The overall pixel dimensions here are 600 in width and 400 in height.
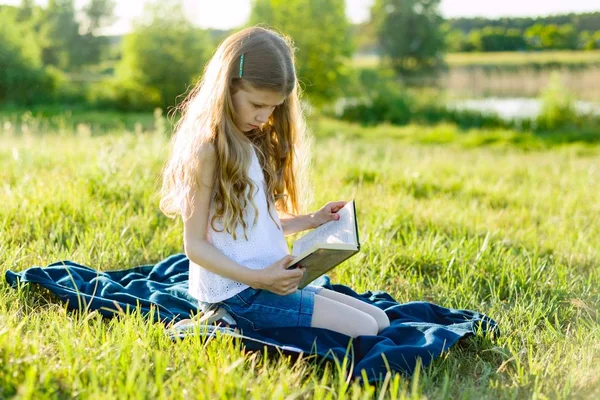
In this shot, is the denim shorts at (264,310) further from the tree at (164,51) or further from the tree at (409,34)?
the tree at (409,34)

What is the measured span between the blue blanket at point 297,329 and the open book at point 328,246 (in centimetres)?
29

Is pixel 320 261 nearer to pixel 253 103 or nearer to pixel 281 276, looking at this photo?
pixel 281 276

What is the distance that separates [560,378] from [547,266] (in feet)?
5.07

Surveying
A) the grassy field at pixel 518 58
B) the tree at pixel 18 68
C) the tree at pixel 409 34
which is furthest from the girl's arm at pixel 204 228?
the tree at pixel 409 34

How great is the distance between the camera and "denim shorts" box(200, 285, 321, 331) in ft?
9.25

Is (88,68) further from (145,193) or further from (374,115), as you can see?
(145,193)

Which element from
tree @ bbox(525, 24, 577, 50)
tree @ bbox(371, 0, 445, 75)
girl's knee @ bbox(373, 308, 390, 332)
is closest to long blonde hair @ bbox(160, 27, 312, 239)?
girl's knee @ bbox(373, 308, 390, 332)

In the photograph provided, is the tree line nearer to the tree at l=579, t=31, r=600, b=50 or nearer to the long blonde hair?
the long blonde hair

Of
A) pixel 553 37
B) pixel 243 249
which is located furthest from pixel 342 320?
pixel 553 37

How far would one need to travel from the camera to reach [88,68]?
91.4ft

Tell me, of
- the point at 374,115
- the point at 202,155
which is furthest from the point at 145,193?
the point at 374,115

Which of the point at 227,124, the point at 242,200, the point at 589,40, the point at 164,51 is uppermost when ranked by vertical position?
the point at 589,40

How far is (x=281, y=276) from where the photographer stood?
8.52 feet

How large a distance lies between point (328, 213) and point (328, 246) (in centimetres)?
71
